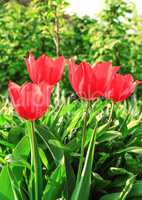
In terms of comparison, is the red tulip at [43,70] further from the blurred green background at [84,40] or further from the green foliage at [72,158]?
the blurred green background at [84,40]

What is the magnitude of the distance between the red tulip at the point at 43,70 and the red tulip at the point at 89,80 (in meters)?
0.17

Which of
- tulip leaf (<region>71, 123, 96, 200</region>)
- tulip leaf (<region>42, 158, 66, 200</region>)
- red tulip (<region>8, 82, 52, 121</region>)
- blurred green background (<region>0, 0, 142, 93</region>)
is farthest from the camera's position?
blurred green background (<region>0, 0, 142, 93</region>)

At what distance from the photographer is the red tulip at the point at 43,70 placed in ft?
7.84

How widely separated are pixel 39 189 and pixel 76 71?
0.48 m

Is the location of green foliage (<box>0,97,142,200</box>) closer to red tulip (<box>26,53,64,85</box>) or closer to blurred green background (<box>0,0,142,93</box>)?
red tulip (<box>26,53,64,85</box>)

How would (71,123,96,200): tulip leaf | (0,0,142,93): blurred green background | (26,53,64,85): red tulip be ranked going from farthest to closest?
(0,0,142,93): blurred green background, (26,53,64,85): red tulip, (71,123,96,200): tulip leaf

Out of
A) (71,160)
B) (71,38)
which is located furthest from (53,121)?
(71,38)

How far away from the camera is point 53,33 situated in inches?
253

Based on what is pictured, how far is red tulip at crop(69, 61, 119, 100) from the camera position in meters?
2.18

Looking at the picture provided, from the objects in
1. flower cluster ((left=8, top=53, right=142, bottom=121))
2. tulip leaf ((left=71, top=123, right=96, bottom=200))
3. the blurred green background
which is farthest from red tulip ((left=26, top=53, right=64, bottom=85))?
the blurred green background

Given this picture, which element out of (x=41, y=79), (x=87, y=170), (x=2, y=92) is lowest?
(x=2, y=92)

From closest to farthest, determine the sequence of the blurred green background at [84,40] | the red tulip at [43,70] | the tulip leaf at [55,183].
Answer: the tulip leaf at [55,183]
the red tulip at [43,70]
the blurred green background at [84,40]

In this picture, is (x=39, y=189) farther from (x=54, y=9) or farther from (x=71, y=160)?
(x=54, y=9)

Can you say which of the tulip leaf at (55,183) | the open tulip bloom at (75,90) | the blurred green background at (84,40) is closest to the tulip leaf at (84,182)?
the open tulip bloom at (75,90)
